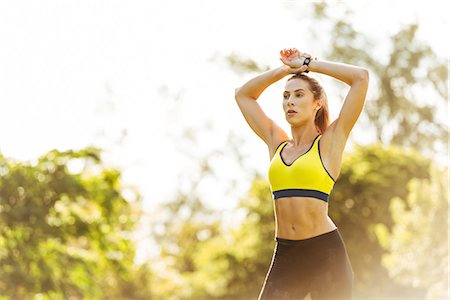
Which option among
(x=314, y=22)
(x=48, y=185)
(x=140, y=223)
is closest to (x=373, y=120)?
(x=314, y=22)

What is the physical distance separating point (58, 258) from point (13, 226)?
0.96 meters

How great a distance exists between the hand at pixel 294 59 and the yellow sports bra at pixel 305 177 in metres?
0.38

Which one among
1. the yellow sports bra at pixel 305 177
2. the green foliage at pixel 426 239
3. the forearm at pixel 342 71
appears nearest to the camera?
the yellow sports bra at pixel 305 177

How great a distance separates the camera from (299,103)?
4.09 meters

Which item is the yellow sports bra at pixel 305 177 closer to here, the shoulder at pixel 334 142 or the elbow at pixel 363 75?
the shoulder at pixel 334 142

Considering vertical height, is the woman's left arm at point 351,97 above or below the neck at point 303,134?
above

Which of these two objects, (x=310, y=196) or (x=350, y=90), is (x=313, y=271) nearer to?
(x=310, y=196)

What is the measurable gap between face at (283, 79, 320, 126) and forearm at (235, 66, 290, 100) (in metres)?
0.19

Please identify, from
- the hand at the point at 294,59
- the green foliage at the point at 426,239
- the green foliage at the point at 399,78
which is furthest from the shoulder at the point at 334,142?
the green foliage at the point at 399,78

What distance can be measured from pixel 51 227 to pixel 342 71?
39.6ft

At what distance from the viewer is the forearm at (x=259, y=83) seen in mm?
4344

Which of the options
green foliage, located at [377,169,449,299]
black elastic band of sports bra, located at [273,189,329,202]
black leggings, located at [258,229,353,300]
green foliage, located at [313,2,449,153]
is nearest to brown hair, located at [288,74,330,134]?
black elastic band of sports bra, located at [273,189,329,202]

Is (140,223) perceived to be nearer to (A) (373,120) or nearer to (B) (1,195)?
(A) (373,120)

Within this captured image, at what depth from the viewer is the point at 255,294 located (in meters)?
22.8
